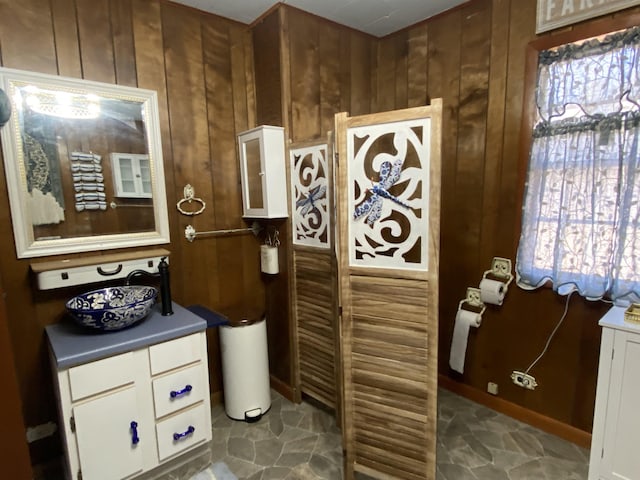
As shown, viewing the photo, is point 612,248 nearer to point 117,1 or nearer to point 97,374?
point 97,374

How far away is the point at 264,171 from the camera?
2.18 metres

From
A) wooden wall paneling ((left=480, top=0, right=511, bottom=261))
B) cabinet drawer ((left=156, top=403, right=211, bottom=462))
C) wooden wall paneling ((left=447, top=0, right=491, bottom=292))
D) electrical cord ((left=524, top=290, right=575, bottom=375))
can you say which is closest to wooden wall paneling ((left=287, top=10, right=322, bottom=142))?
wooden wall paneling ((left=447, top=0, right=491, bottom=292))

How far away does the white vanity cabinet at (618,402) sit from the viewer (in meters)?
1.45

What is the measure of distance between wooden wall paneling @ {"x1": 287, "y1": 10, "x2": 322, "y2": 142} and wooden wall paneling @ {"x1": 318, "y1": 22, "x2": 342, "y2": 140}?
3 centimetres

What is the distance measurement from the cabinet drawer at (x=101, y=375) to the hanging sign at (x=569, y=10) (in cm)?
263

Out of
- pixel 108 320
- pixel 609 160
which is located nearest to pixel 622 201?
pixel 609 160

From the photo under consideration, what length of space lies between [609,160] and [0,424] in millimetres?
2690

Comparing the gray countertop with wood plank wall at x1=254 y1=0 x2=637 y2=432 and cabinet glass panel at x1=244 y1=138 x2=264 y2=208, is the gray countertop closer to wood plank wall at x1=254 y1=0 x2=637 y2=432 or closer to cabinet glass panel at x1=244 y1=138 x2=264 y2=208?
cabinet glass panel at x1=244 y1=138 x2=264 y2=208

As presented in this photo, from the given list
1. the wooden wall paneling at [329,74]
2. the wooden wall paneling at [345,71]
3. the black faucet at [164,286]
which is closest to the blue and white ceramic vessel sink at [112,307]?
the black faucet at [164,286]

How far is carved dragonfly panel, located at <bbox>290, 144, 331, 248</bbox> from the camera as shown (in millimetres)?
2062

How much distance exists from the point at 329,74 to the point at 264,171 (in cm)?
84

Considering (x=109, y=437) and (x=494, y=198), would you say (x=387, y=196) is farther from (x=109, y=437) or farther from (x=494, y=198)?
(x=109, y=437)

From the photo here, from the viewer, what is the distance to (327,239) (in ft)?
6.88

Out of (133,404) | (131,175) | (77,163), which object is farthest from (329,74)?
(133,404)
